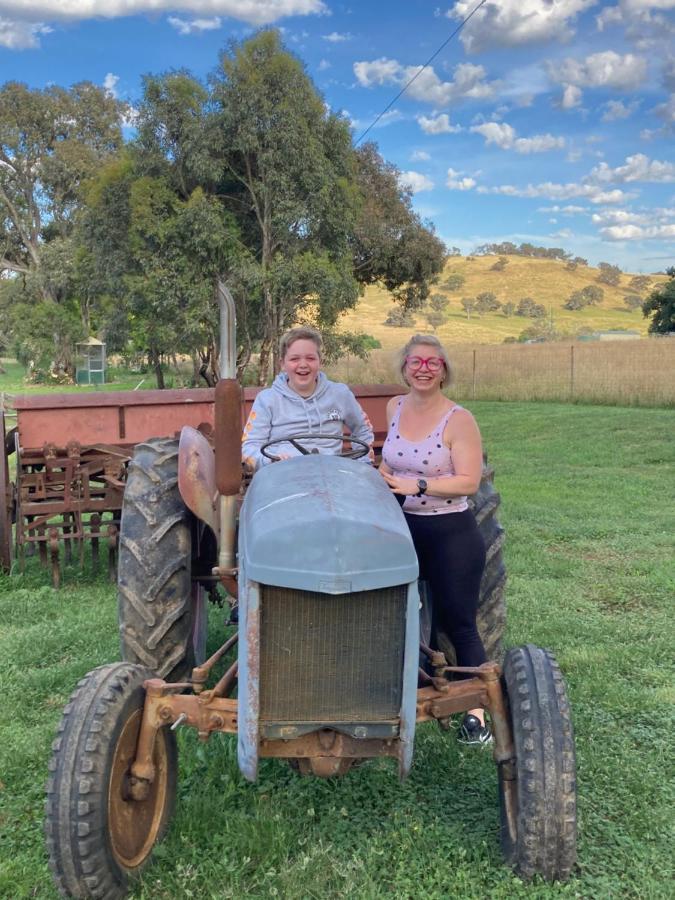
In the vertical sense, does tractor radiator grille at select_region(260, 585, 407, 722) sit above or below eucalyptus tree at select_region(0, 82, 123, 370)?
below

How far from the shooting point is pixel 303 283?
19.9 meters

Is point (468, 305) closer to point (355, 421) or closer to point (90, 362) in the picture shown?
point (90, 362)

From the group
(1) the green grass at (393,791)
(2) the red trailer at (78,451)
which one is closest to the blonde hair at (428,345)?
(1) the green grass at (393,791)

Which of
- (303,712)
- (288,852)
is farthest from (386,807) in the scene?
(303,712)

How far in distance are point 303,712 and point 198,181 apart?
64.3 feet

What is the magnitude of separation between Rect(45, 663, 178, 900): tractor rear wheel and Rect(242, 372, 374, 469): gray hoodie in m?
1.26

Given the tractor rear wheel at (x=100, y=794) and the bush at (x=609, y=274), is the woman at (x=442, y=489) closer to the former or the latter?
the tractor rear wheel at (x=100, y=794)

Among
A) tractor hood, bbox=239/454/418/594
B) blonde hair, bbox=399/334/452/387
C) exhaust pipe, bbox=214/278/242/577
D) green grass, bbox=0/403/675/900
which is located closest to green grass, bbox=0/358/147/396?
green grass, bbox=0/403/675/900

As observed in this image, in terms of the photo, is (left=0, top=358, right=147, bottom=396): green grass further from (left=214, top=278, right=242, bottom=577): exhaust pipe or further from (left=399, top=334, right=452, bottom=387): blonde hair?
(left=214, top=278, right=242, bottom=577): exhaust pipe

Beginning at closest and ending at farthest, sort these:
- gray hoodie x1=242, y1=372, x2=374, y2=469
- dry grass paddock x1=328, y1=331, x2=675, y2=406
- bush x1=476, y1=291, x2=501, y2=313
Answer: gray hoodie x1=242, y1=372, x2=374, y2=469
dry grass paddock x1=328, y1=331, x2=675, y2=406
bush x1=476, y1=291, x2=501, y2=313

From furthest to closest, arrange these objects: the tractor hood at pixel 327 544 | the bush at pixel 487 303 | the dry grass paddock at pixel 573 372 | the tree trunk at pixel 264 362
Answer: the bush at pixel 487 303 → the tree trunk at pixel 264 362 → the dry grass paddock at pixel 573 372 → the tractor hood at pixel 327 544

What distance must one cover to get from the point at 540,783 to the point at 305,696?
74 cm

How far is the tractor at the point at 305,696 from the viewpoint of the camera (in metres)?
2.36

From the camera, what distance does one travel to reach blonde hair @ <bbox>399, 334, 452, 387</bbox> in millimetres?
3395
